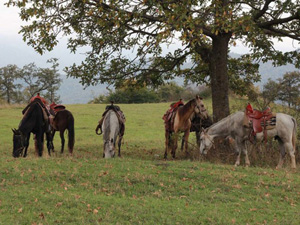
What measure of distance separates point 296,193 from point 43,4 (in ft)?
32.6

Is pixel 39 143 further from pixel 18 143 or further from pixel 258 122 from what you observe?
pixel 258 122

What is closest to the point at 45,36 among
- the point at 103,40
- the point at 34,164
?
the point at 103,40

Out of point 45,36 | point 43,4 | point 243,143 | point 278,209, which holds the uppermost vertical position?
point 43,4

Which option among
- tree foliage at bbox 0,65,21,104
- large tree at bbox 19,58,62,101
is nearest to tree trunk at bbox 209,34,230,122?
large tree at bbox 19,58,62,101

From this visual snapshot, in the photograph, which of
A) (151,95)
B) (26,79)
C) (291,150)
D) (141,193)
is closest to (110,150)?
(141,193)

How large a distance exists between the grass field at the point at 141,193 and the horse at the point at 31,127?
163cm

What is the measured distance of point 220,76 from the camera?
1417 cm

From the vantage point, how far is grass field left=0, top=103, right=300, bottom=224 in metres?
6.43

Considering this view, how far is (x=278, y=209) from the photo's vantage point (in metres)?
7.16

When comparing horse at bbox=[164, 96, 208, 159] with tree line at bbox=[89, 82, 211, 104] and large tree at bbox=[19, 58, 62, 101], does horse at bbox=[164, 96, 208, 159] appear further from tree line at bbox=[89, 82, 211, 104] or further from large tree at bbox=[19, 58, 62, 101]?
large tree at bbox=[19, 58, 62, 101]

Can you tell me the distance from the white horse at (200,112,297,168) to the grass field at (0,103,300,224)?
130 centimetres

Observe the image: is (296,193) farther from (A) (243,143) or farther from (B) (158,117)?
(B) (158,117)

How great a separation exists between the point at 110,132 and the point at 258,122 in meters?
4.99

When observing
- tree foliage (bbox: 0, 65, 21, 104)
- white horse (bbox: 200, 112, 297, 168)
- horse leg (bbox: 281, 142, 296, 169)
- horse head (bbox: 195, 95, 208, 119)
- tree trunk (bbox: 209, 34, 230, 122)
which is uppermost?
tree foliage (bbox: 0, 65, 21, 104)
